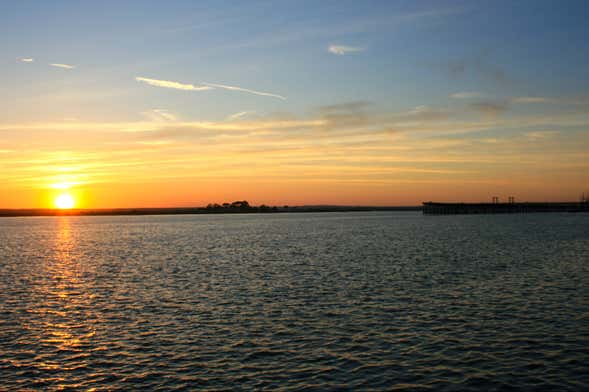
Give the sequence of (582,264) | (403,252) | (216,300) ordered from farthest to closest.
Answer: (403,252)
(582,264)
(216,300)

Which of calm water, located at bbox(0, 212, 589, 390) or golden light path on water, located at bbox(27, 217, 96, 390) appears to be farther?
golden light path on water, located at bbox(27, 217, 96, 390)

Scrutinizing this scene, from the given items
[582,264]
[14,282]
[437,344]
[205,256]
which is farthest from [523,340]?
[205,256]

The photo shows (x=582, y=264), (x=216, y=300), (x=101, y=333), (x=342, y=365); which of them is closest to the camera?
(x=342, y=365)

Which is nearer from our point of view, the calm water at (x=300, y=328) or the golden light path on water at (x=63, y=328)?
the calm water at (x=300, y=328)

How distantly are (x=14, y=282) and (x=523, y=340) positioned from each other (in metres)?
39.7

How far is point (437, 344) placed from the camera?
2214 centimetres

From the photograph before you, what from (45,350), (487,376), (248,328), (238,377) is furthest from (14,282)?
(487,376)

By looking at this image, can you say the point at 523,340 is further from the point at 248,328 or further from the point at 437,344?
the point at 248,328

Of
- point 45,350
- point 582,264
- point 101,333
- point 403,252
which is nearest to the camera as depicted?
point 45,350

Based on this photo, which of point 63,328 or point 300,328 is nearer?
point 300,328

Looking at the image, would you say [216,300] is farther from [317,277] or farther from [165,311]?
[317,277]

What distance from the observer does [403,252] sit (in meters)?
64.8

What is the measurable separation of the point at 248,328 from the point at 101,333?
7.09 m

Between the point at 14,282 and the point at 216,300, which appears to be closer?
the point at 216,300
